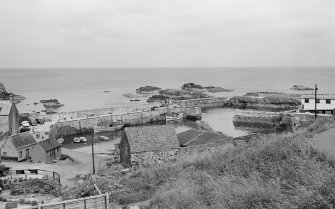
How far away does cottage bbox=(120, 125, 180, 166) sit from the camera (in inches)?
989

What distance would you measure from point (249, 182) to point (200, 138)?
1854cm

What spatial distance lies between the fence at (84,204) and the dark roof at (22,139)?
68.9ft

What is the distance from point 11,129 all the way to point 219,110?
4883 centimetres

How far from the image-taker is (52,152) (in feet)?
107

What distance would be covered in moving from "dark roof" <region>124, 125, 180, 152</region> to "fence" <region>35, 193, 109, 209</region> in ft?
44.3

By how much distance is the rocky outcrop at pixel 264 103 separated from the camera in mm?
79500

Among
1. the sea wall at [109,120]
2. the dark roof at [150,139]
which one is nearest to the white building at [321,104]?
the sea wall at [109,120]

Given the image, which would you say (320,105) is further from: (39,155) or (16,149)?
(16,149)

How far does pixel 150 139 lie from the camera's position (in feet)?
84.7

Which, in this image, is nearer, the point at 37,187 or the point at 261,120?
the point at 37,187

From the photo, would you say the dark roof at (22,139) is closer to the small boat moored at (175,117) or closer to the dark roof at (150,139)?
the dark roof at (150,139)

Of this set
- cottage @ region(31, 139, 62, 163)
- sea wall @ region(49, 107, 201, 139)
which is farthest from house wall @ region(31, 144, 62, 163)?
sea wall @ region(49, 107, 201, 139)

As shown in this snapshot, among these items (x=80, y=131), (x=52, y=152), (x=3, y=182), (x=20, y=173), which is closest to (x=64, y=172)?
(x=20, y=173)

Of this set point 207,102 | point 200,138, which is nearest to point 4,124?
point 200,138
